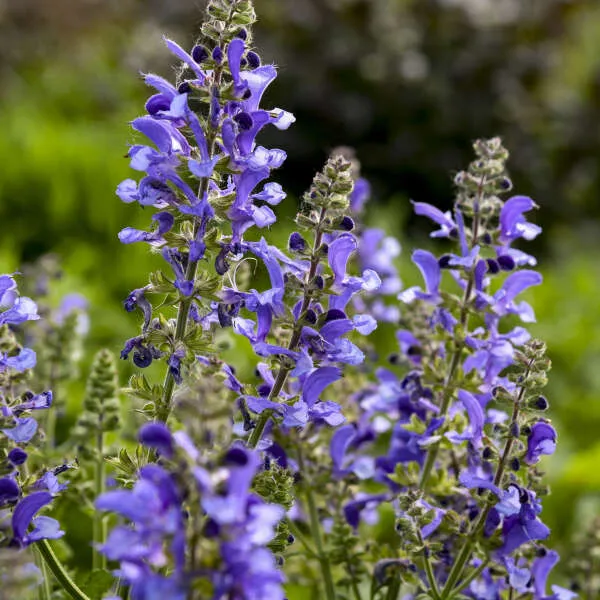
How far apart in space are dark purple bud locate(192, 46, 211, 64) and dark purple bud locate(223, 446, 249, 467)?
63cm

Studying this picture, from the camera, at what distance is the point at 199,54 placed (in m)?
1.42

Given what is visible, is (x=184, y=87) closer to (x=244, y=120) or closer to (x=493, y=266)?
(x=244, y=120)

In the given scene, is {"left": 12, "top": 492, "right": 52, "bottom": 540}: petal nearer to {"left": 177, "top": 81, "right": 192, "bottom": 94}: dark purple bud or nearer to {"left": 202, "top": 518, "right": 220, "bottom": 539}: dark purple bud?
{"left": 202, "top": 518, "right": 220, "bottom": 539}: dark purple bud

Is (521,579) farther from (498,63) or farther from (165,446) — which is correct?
(498,63)

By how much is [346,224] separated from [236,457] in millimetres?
527

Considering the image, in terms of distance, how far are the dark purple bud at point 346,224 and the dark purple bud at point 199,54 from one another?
1.01 feet

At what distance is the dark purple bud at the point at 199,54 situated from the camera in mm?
1406

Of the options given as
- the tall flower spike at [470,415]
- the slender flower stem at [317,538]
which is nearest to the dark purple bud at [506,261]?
the tall flower spike at [470,415]

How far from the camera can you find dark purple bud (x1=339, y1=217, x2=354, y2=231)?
146 centimetres

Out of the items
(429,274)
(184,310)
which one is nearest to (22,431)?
(184,310)

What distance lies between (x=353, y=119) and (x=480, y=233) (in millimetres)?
5710

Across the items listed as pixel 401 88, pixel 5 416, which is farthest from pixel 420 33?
pixel 5 416

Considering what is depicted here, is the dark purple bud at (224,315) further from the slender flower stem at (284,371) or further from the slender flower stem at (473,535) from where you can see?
the slender flower stem at (473,535)

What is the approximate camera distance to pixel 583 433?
4188 millimetres
